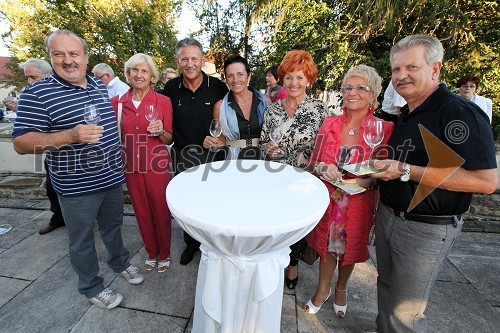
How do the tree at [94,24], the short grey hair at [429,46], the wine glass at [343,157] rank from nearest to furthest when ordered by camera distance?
the short grey hair at [429,46] < the wine glass at [343,157] < the tree at [94,24]

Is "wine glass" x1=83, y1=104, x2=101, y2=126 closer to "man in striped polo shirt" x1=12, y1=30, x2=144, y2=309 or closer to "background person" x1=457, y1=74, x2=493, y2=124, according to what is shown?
"man in striped polo shirt" x1=12, y1=30, x2=144, y2=309

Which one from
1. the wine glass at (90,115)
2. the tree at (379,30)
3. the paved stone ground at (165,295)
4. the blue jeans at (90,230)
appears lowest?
the paved stone ground at (165,295)

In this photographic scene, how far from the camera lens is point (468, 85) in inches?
165

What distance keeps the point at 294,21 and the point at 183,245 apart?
4.48m

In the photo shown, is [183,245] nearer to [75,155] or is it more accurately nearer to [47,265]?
[47,265]

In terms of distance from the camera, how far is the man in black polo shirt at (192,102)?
2.54m

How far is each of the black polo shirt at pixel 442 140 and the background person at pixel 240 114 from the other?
47.0 inches

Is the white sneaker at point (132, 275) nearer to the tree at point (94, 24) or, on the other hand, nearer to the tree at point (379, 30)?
the tree at point (379, 30)

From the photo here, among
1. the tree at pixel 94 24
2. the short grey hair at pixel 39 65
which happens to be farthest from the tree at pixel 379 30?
the tree at pixel 94 24

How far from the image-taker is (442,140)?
54.3 inches

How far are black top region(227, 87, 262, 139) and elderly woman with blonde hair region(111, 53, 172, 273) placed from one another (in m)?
0.63

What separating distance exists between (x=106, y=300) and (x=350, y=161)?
2.30 metres

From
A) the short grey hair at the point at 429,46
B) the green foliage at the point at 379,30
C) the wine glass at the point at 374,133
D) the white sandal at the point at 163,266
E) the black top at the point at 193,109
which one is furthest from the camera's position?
the green foliage at the point at 379,30

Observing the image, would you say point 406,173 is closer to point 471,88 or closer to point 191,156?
point 191,156
